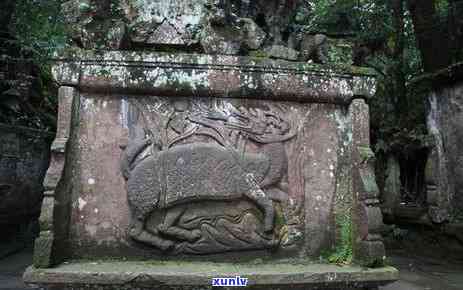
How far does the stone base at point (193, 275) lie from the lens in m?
3.59

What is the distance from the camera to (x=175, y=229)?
4082mm

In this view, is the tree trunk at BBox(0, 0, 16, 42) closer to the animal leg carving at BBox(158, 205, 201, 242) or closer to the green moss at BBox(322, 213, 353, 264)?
the animal leg carving at BBox(158, 205, 201, 242)

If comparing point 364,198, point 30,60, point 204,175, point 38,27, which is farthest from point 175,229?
point 38,27

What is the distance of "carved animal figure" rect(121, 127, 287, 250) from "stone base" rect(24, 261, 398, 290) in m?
0.35

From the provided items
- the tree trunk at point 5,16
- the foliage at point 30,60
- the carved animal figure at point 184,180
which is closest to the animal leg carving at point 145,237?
the carved animal figure at point 184,180

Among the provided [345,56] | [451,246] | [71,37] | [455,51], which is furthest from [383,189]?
[71,37]

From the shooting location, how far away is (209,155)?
418 cm

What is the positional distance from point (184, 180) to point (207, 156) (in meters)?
0.31

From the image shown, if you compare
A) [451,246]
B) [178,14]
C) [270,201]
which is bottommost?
[451,246]

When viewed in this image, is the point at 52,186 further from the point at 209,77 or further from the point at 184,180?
the point at 209,77

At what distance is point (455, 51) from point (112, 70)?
28.1ft

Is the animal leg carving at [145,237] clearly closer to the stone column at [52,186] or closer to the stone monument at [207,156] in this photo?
the stone monument at [207,156]

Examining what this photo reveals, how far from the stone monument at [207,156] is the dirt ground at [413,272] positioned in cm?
252

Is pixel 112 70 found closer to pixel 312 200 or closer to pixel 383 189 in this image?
pixel 312 200
